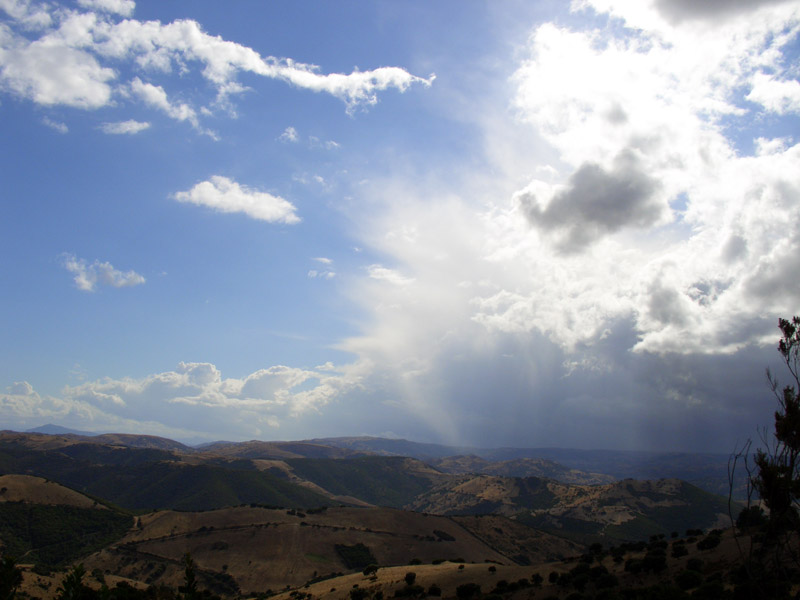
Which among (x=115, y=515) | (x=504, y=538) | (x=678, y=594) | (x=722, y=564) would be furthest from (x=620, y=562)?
(x=115, y=515)

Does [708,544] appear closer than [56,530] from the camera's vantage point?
Yes

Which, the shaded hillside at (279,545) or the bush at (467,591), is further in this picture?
the shaded hillside at (279,545)

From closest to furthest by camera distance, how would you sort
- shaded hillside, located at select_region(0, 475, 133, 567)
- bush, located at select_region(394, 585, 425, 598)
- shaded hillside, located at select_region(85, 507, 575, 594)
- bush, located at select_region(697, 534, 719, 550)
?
bush, located at select_region(697, 534, 719, 550)
bush, located at select_region(394, 585, 425, 598)
shaded hillside, located at select_region(85, 507, 575, 594)
shaded hillside, located at select_region(0, 475, 133, 567)

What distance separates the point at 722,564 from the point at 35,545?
201 meters

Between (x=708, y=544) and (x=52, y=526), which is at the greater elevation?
(x=708, y=544)

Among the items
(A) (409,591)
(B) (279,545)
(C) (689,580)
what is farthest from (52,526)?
(C) (689,580)

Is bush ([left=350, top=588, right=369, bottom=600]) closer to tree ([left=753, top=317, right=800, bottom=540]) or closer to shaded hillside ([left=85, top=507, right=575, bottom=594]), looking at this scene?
tree ([left=753, top=317, right=800, bottom=540])

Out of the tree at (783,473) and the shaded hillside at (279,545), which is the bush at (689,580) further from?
the shaded hillside at (279,545)

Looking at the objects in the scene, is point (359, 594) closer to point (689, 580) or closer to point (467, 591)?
point (467, 591)

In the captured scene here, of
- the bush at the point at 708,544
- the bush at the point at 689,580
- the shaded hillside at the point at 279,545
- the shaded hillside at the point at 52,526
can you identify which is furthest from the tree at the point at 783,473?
the shaded hillside at the point at 52,526

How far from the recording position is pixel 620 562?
57.9m

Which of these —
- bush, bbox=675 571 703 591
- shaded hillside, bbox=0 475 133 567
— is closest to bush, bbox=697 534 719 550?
bush, bbox=675 571 703 591

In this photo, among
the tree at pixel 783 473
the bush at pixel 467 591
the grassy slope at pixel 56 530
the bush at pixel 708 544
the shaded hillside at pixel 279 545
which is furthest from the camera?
the grassy slope at pixel 56 530

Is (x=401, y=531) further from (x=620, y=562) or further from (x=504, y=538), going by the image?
(x=620, y=562)
